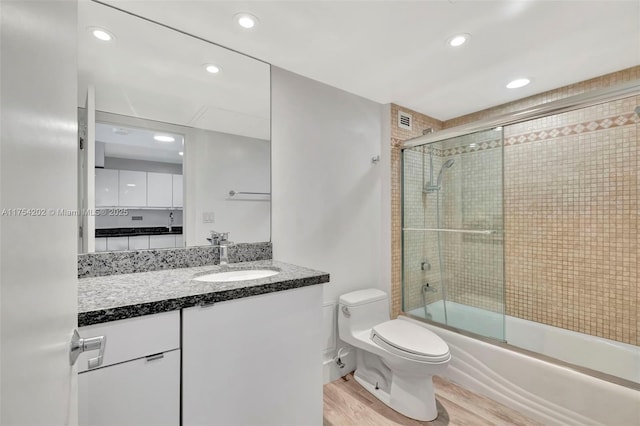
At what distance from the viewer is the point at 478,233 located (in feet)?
6.95

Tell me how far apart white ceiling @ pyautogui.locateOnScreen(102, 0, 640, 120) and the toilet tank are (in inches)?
61.7

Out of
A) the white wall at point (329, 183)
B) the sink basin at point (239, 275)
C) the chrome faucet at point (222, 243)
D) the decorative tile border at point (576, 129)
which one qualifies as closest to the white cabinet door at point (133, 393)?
the sink basin at point (239, 275)

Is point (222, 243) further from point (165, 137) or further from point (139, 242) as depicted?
point (165, 137)

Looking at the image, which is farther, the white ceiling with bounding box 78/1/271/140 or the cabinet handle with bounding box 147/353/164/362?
the white ceiling with bounding box 78/1/271/140

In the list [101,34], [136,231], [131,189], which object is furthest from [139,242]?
[101,34]

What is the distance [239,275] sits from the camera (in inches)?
61.7

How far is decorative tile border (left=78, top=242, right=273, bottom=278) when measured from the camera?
1.29 meters

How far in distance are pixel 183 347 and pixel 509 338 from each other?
2234 mm

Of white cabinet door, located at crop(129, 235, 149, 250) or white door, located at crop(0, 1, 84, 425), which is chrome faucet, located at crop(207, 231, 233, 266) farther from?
white door, located at crop(0, 1, 84, 425)

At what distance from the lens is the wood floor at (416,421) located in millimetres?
1636

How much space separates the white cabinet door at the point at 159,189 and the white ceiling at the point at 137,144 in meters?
0.09

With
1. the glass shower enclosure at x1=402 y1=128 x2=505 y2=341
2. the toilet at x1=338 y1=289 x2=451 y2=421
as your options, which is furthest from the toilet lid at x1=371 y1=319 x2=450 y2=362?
the glass shower enclosure at x1=402 y1=128 x2=505 y2=341

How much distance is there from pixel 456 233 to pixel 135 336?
7.30 ft

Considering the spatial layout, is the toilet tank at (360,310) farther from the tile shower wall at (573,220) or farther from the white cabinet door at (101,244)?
the white cabinet door at (101,244)
